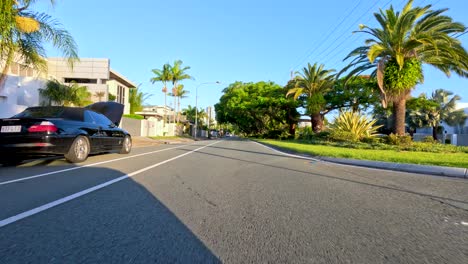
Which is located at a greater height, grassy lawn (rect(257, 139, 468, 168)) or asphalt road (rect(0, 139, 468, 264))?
grassy lawn (rect(257, 139, 468, 168))

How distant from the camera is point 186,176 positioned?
7.11 meters

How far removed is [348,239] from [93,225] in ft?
8.62

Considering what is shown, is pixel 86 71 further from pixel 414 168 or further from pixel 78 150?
pixel 414 168

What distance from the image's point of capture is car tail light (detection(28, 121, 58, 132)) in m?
7.50

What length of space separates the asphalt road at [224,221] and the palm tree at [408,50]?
47.7 ft

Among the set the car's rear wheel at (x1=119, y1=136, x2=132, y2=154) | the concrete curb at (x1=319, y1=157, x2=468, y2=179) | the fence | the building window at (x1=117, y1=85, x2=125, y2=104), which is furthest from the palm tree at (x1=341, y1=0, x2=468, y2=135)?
the building window at (x1=117, y1=85, x2=125, y2=104)

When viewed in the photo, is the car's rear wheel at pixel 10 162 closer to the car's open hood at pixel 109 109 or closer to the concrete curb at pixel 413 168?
the car's open hood at pixel 109 109

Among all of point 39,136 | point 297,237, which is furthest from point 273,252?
point 39,136

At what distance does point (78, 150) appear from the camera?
852cm

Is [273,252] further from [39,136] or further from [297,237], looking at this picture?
[39,136]

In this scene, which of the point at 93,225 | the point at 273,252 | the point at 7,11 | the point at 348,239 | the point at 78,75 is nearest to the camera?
the point at 273,252

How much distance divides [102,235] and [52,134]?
5.58m

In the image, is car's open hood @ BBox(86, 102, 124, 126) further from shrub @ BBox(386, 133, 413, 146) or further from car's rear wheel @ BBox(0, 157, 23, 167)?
shrub @ BBox(386, 133, 413, 146)

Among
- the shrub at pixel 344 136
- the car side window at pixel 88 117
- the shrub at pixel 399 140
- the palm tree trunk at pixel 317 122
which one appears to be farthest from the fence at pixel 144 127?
the shrub at pixel 399 140
